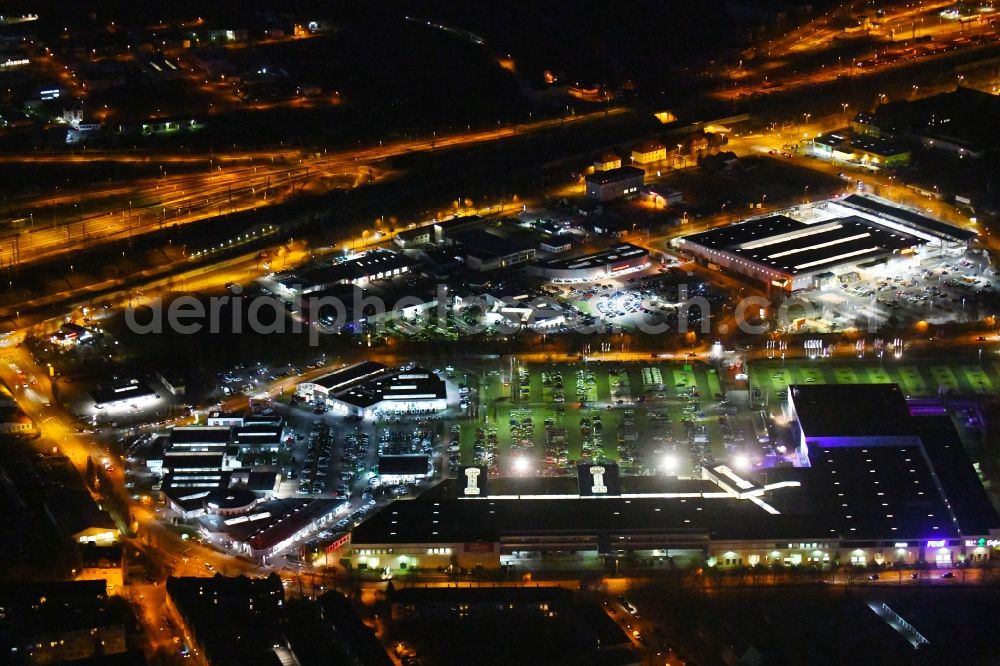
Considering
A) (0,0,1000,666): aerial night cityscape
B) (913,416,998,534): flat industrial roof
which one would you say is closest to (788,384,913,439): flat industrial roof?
(0,0,1000,666): aerial night cityscape

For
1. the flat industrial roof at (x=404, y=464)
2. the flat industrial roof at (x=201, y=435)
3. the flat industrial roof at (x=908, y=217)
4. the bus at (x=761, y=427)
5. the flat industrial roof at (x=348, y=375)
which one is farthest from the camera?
the flat industrial roof at (x=908, y=217)

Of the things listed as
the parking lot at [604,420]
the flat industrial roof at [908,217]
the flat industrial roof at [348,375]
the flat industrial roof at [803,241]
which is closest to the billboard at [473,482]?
the parking lot at [604,420]

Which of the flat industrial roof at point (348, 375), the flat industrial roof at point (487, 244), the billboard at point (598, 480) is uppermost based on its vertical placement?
the flat industrial roof at point (487, 244)

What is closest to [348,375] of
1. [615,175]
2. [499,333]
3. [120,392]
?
[499,333]

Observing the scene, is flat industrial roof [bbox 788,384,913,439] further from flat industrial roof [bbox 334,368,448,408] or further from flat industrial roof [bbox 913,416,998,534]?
flat industrial roof [bbox 334,368,448,408]

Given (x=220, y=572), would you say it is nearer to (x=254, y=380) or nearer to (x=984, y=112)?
(x=254, y=380)

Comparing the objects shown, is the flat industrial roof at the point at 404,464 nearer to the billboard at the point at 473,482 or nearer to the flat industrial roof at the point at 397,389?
the billboard at the point at 473,482
